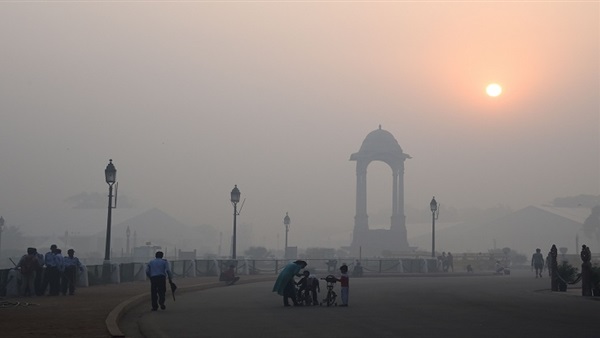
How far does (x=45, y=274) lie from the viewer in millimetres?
28828

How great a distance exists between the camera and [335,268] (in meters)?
56.6

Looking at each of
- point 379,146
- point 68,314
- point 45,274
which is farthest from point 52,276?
point 379,146

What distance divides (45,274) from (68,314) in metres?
8.96

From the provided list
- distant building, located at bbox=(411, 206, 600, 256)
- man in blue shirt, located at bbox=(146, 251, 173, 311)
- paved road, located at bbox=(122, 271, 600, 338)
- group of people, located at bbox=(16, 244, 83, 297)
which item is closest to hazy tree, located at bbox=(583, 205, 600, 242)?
distant building, located at bbox=(411, 206, 600, 256)

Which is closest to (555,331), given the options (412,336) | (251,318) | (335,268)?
(412,336)

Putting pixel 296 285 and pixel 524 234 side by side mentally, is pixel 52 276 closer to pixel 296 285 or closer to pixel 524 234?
pixel 296 285

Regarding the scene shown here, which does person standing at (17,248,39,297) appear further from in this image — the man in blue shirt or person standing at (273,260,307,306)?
person standing at (273,260,307,306)

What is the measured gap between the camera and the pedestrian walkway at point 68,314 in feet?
53.9

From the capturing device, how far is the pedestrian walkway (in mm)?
16438

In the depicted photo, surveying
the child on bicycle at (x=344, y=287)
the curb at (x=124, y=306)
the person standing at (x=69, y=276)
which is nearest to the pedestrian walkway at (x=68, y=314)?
the curb at (x=124, y=306)

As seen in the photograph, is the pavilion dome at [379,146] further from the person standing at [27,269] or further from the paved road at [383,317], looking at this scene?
the person standing at [27,269]

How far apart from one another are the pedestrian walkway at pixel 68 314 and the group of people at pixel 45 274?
0.59 metres

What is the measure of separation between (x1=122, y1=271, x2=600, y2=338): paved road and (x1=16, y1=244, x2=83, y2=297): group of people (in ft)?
11.6

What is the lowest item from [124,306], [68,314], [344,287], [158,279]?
[68,314]
